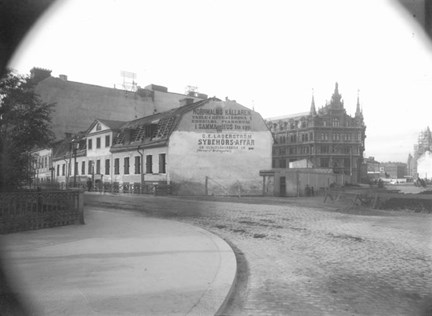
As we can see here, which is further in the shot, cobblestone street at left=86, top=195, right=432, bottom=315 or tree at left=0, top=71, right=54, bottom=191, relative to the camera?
tree at left=0, top=71, right=54, bottom=191

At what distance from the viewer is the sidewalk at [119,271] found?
375cm

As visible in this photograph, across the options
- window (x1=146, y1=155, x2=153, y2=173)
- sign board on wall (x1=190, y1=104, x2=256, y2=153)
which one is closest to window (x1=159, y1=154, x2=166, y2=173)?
window (x1=146, y1=155, x2=153, y2=173)

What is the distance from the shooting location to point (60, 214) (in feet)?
29.4

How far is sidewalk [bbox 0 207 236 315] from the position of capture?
3.75m

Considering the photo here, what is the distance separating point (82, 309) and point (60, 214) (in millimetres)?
5915

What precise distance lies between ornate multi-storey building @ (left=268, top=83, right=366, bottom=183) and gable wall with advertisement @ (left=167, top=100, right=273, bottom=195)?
46.1 m

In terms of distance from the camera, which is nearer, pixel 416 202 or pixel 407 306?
pixel 407 306

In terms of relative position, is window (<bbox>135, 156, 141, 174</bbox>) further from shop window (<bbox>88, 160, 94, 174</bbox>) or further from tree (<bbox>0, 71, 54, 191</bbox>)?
tree (<bbox>0, 71, 54, 191</bbox>)

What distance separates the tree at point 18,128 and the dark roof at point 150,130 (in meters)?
19.1

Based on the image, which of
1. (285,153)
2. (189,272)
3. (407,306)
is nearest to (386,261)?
(407,306)

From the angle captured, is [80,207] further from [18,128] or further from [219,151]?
[219,151]

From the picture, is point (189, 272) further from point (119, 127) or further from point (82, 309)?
point (119, 127)

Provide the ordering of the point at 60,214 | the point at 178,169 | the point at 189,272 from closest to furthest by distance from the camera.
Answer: the point at 189,272 < the point at 60,214 < the point at 178,169

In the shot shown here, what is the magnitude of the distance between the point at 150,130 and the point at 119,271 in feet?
95.0
